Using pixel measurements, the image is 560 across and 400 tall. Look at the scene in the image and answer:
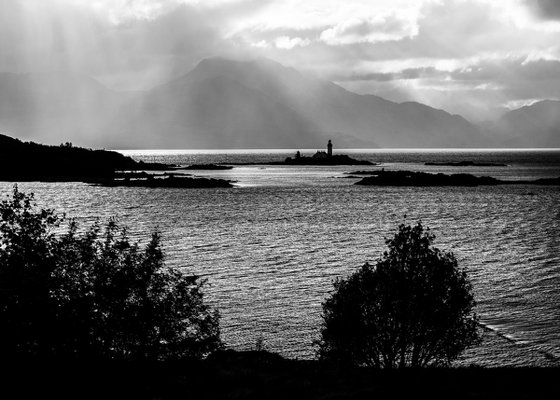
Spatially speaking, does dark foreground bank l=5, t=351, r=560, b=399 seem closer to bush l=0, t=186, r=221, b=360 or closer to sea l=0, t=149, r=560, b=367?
bush l=0, t=186, r=221, b=360

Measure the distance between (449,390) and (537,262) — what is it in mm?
57703

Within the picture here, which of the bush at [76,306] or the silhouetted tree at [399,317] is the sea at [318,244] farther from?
the bush at [76,306]

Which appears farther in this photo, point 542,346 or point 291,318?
point 291,318

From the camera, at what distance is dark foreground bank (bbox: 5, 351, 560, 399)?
1811 centimetres

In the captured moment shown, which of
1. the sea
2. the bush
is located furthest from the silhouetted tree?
the bush

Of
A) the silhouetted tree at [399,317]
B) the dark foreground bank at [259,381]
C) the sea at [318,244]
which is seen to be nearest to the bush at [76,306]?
the dark foreground bank at [259,381]

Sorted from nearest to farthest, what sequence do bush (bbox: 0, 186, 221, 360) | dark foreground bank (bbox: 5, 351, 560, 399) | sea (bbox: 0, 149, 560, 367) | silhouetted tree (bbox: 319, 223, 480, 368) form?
1. dark foreground bank (bbox: 5, 351, 560, 399)
2. bush (bbox: 0, 186, 221, 360)
3. silhouetted tree (bbox: 319, 223, 480, 368)
4. sea (bbox: 0, 149, 560, 367)

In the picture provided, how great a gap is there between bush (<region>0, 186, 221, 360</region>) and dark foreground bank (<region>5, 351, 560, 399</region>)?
128 centimetres

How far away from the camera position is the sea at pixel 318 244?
1730 inches

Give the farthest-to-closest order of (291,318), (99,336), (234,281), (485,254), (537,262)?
(485,254), (537,262), (234,281), (291,318), (99,336)

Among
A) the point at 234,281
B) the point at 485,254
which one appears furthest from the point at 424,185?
the point at 234,281

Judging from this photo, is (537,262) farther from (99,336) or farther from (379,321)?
(99,336)

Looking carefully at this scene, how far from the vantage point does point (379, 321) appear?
33.9m

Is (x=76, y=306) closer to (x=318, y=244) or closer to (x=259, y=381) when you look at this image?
(x=259, y=381)
